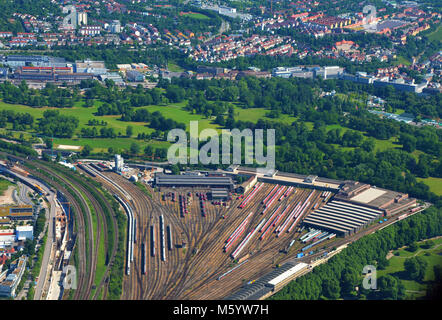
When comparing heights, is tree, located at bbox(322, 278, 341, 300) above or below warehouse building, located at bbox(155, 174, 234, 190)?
below

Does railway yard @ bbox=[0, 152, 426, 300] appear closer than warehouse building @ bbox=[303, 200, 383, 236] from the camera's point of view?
Yes

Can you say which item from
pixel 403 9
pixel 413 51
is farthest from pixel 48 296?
pixel 403 9

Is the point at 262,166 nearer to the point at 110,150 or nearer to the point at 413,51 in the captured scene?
the point at 110,150

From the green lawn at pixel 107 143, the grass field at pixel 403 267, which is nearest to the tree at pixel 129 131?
the green lawn at pixel 107 143

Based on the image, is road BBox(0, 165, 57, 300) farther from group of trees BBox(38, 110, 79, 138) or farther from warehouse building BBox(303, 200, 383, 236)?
warehouse building BBox(303, 200, 383, 236)

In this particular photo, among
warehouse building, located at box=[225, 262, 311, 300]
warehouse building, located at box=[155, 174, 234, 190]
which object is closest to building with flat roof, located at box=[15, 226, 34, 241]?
warehouse building, located at box=[155, 174, 234, 190]

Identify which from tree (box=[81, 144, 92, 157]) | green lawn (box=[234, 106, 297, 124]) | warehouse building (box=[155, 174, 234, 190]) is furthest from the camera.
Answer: green lawn (box=[234, 106, 297, 124])

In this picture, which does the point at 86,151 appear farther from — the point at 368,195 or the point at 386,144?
the point at 386,144
